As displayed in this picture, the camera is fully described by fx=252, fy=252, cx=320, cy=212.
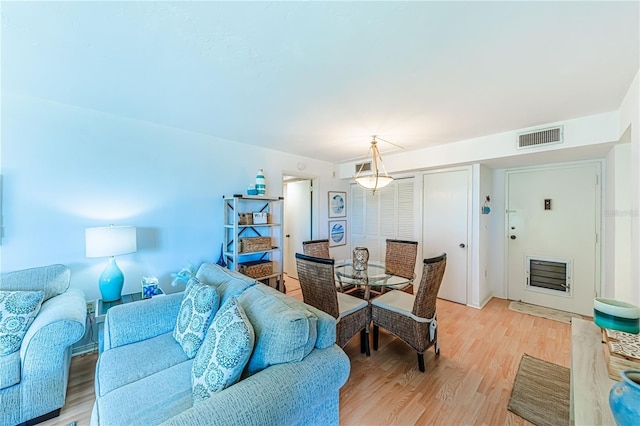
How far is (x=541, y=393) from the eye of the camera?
1881 mm

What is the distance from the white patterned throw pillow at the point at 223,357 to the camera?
1.12 metres

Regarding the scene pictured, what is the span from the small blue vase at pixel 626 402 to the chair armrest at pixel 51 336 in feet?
8.58

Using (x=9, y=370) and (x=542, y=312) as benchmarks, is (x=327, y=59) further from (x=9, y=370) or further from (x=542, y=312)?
(x=542, y=312)

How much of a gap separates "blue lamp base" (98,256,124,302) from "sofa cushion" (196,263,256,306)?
72 centimetres

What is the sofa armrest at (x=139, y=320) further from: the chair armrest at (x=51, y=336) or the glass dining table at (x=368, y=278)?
the glass dining table at (x=368, y=278)

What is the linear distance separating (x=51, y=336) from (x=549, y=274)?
5.23 m

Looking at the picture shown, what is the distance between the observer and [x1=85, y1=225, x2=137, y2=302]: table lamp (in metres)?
2.08

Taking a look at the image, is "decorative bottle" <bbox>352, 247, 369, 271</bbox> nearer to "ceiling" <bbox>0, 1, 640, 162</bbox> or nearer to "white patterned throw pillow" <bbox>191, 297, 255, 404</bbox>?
"ceiling" <bbox>0, 1, 640, 162</bbox>

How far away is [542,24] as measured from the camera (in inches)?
49.3

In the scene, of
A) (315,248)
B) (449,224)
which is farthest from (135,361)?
(449,224)

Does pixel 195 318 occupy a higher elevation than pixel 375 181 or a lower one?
lower

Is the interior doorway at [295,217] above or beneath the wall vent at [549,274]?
above

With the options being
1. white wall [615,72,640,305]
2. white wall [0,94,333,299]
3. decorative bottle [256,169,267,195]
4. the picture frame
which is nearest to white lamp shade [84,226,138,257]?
white wall [0,94,333,299]

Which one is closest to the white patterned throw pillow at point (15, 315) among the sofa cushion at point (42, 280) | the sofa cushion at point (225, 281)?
the sofa cushion at point (42, 280)
